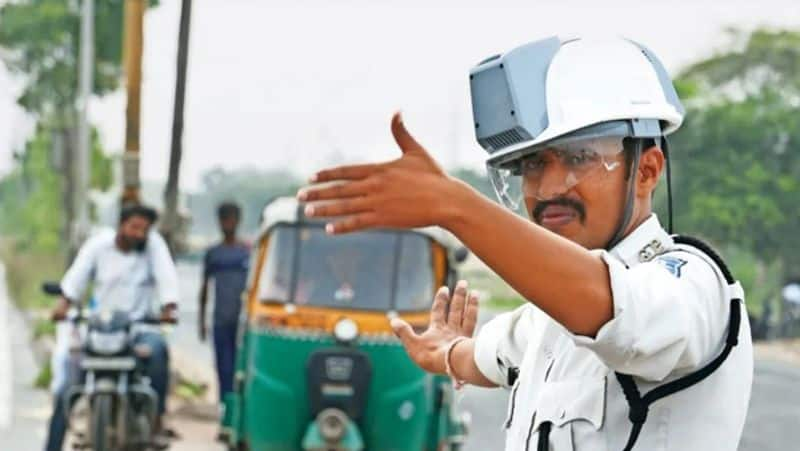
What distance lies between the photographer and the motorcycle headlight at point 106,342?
8.57 m

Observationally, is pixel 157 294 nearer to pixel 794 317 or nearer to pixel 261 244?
pixel 261 244

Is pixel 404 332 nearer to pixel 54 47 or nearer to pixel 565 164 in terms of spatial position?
pixel 565 164

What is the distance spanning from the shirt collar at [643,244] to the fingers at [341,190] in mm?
576

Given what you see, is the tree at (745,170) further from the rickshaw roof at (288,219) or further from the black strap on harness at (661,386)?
the black strap on harness at (661,386)

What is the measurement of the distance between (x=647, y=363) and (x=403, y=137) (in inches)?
19.2

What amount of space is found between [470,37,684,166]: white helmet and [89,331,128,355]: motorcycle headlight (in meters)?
6.09

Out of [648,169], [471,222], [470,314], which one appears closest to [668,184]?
[648,169]

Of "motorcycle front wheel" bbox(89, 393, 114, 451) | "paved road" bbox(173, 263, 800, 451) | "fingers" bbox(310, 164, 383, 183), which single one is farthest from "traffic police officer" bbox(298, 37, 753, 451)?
"paved road" bbox(173, 263, 800, 451)

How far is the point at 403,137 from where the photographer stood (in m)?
2.25

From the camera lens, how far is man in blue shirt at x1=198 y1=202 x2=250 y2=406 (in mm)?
11430

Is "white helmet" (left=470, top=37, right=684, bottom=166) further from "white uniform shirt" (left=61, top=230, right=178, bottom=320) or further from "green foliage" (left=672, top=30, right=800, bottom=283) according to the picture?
"green foliage" (left=672, top=30, right=800, bottom=283)

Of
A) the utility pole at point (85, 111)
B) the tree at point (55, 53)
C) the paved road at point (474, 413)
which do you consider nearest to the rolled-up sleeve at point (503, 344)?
the paved road at point (474, 413)

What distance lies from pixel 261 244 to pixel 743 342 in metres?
6.79

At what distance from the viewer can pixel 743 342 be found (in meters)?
2.59
